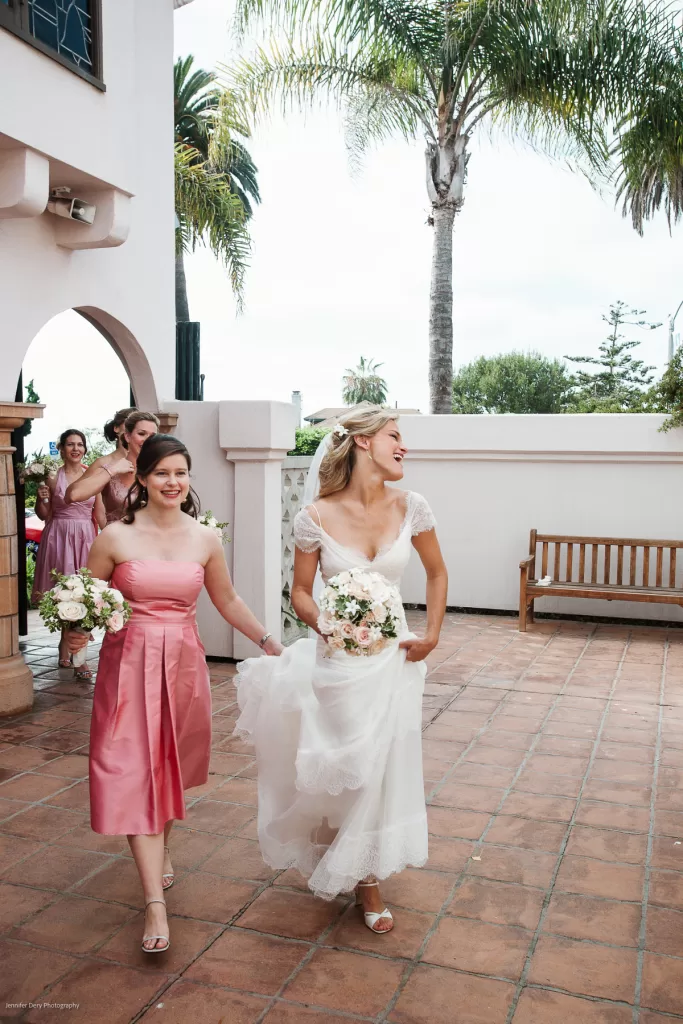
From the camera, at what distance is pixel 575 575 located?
10.2 m

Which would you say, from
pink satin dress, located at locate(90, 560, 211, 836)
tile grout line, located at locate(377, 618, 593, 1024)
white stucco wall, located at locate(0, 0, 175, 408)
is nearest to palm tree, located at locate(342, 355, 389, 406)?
white stucco wall, located at locate(0, 0, 175, 408)

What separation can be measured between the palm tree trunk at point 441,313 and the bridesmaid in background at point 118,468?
9827mm

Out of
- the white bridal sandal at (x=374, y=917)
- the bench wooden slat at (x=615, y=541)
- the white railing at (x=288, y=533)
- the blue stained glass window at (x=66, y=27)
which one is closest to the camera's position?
the white bridal sandal at (x=374, y=917)

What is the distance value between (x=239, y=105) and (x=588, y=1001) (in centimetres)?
1376

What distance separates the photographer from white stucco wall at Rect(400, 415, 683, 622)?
31.9ft

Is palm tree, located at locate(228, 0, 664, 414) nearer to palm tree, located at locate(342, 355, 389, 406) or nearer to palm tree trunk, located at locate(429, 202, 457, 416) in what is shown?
palm tree trunk, located at locate(429, 202, 457, 416)

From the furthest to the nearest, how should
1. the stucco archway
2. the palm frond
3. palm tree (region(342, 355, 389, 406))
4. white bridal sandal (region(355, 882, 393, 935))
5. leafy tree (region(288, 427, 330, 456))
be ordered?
palm tree (region(342, 355, 389, 406)) < the palm frond < leafy tree (region(288, 427, 330, 456)) < the stucco archway < white bridal sandal (region(355, 882, 393, 935))

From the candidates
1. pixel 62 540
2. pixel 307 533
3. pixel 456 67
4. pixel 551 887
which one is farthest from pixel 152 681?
pixel 456 67

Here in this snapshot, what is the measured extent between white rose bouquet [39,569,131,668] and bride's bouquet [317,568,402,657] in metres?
0.75

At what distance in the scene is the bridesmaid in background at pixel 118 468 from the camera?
6336mm

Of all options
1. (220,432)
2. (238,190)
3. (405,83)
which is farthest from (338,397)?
(220,432)

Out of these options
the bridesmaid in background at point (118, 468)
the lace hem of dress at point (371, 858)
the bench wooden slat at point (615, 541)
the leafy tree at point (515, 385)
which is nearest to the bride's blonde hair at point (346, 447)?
the lace hem of dress at point (371, 858)

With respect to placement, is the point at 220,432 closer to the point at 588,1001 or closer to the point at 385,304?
the point at 588,1001

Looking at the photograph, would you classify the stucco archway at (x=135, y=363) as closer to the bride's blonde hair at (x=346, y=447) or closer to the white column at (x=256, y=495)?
the white column at (x=256, y=495)
